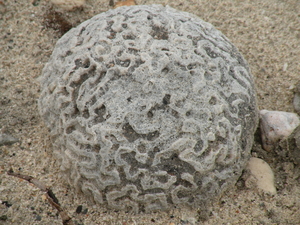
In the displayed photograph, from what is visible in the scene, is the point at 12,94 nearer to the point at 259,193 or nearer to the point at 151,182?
the point at 151,182

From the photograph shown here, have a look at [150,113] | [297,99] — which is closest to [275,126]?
[297,99]

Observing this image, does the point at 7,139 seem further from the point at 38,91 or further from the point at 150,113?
the point at 150,113

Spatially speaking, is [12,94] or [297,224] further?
[12,94]

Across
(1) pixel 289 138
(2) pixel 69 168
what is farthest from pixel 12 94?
(1) pixel 289 138

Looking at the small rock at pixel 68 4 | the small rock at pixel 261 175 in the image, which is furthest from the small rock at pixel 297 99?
the small rock at pixel 68 4

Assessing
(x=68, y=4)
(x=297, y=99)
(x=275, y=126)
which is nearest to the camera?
(x=275, y=126)

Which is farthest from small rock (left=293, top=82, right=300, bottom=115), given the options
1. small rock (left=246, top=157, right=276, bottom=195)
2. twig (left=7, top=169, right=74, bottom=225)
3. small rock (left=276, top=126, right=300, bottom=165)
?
twig (left=7, top=169, right=74, bottom=225)

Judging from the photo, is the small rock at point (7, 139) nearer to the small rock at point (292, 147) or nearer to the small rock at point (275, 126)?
the small rock at point (275, 126)
